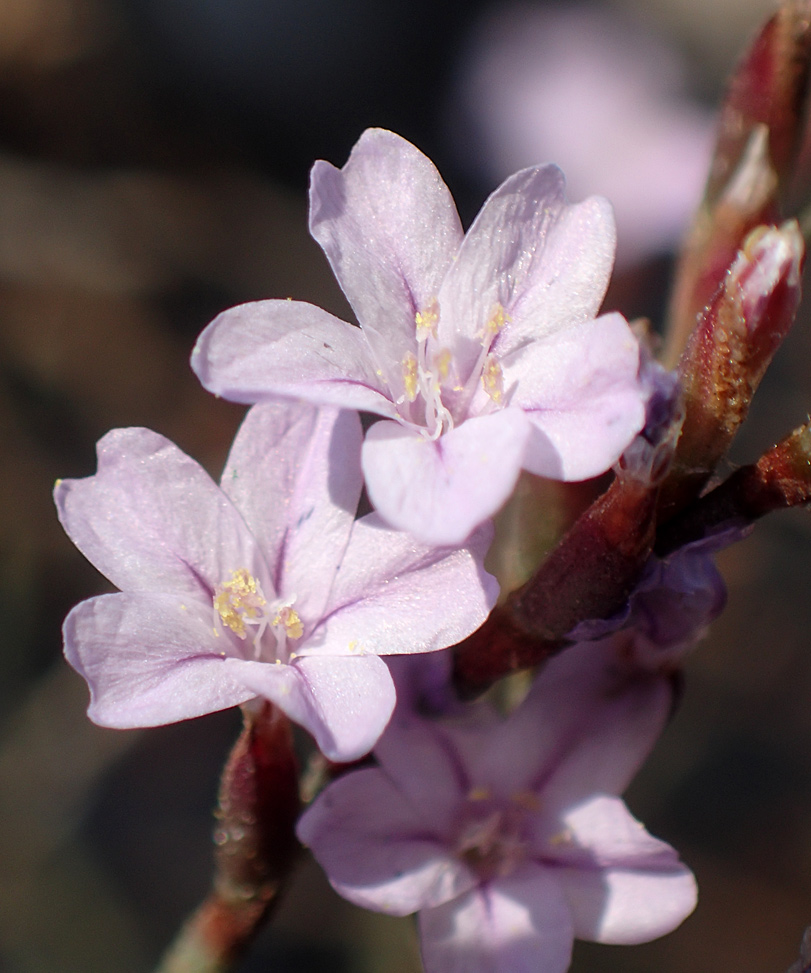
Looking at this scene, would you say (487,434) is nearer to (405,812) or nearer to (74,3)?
(405,812)

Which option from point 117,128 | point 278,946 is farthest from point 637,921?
point 117,128

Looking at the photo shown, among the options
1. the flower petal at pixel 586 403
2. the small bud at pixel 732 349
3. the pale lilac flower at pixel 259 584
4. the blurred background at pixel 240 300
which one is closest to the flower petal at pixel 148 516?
the pale lilac flower at pixel 259 584

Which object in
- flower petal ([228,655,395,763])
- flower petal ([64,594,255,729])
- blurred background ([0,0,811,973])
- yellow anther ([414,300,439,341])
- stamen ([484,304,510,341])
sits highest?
stamen ([484,304,510,341])

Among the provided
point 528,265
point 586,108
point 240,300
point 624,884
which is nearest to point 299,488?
point 528,265

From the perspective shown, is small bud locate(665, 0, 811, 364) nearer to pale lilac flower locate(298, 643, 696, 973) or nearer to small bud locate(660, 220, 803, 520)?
small bud locate(660, 220, 803, 520)

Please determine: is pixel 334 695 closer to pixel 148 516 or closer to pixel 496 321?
pixel 148 516

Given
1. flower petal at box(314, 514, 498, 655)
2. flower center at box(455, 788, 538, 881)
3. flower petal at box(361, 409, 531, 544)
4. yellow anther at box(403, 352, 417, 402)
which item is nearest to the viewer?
flower petal at box(361, 409, 531, 544)

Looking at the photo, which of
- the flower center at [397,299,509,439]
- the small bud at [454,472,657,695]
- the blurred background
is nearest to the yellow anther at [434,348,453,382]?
the flower center at [397,299,509,439]
